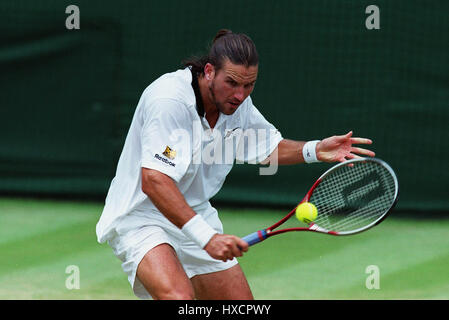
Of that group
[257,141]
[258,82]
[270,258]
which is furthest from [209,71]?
[258,82]

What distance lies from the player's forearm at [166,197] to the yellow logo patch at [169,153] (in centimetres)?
9

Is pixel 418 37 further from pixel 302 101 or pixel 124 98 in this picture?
pixel 124 98

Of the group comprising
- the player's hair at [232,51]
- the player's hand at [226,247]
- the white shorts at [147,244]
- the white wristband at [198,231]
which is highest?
the player's hair at [232,51]

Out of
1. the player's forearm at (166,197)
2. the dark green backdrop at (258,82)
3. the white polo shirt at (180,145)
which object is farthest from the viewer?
the dark green backdrop at (258,82)

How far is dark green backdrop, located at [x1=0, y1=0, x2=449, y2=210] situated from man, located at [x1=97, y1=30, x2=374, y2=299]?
2.98 m

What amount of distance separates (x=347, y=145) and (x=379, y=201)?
1.11 feet

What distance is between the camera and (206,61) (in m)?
4.29

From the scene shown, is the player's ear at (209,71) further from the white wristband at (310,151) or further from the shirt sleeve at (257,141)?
the white wristband at (310,151)

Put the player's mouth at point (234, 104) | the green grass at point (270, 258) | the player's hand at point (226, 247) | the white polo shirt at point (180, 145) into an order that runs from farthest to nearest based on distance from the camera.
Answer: the green grass at point (270, 258) → the player's mouth at point (234, 104) → the white polo shirt at point (180, 145) → the player's hand at point (226, 247)

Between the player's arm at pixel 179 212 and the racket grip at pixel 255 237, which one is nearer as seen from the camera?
the player's arm at pixel 179 212

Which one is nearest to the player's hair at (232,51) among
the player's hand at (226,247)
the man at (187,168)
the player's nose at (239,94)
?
the man at (187,168)

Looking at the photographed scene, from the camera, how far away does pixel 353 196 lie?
4613 mm

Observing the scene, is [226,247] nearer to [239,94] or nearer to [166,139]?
[166,139]

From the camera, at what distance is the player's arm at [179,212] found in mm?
3787
